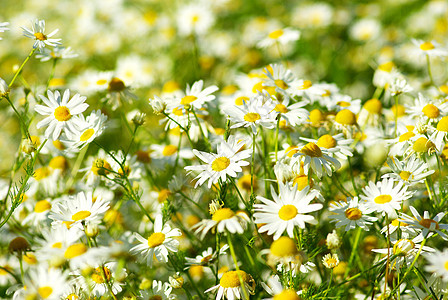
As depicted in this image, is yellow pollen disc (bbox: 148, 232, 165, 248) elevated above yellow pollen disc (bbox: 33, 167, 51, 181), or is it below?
below

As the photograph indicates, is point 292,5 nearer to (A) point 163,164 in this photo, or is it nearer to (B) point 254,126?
(A) point 163,164

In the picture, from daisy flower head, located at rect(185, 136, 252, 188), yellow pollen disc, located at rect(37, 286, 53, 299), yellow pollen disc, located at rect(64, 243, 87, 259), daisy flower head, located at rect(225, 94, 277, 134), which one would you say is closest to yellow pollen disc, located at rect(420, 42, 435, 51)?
daisy flower head, located at rect(225, 94, 277, 134)

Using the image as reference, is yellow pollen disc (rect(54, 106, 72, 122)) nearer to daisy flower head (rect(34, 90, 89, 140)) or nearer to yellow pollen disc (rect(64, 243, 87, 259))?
daisy flower head (rect(34, 90, 89, 140))

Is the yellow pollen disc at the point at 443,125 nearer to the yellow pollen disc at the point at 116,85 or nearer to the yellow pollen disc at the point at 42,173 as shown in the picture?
the yellow pollen disc at the point at 116,85

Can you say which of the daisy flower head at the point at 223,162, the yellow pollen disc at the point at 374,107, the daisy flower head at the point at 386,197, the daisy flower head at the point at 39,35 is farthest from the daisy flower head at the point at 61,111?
the yellow pollen disc at the point at 374,107

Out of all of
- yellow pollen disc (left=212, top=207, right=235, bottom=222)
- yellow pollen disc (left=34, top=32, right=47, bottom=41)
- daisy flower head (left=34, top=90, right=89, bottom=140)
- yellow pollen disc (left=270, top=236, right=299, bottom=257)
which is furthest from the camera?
yellow pollen disc (left=34, top=32, right=47, bottom=41)

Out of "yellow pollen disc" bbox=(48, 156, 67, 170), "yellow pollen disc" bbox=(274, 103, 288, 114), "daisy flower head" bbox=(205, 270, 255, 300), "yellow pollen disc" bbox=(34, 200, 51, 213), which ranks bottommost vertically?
"daisy flower head" bbox=(205, 270, 255, 300)
